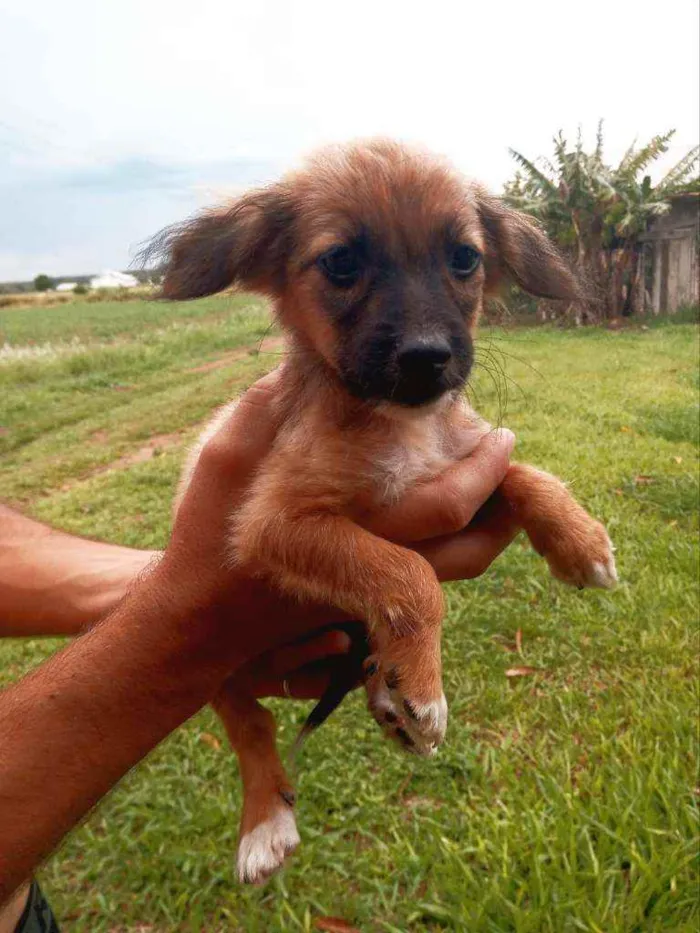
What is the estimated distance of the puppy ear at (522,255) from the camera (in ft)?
9.12

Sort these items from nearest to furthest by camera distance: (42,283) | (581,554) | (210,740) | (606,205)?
(581,554) < (210,740) < (606,205) < (42,283)

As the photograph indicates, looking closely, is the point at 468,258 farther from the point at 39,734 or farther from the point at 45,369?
the point at 45,369

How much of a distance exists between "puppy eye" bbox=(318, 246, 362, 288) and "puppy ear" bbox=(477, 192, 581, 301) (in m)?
0.78

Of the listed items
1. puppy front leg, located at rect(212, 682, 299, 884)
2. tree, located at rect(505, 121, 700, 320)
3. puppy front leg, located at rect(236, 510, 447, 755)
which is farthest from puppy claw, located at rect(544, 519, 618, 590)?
tree, located at rect(505, 121, 700, 320)

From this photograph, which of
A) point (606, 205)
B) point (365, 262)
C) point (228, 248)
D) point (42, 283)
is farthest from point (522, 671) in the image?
point (42, 283)

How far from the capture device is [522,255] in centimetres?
277

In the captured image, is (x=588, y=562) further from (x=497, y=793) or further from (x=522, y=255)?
(x=522, y=255)

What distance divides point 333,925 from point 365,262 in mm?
2056

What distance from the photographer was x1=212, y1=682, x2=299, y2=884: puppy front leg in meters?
2.47

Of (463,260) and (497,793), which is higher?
(463,260)

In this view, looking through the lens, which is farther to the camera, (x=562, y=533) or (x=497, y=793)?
(x=497, y=793)

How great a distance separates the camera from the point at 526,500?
2.30 meters

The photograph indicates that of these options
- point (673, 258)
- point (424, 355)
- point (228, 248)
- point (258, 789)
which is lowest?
point (673, 258)

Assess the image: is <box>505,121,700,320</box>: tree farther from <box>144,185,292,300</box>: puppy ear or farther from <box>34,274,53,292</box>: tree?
<box>34,274,53,292</box>: tree
